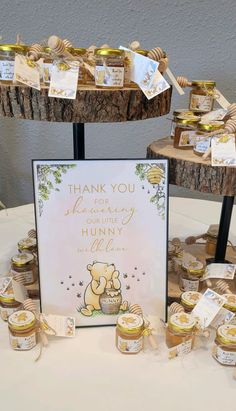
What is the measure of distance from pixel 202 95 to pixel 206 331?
1.92 feet

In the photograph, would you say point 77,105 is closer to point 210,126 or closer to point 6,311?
point 210,126

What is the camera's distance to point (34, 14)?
1628mm

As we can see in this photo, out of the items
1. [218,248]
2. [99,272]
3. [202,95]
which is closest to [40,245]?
[99,272]

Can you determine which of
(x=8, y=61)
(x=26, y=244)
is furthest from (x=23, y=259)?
(x=8, y=61)

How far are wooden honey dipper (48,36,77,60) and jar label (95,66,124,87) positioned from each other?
0.07m

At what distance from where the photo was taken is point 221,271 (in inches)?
35.2

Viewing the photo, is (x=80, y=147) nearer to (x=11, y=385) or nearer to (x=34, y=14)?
(x=11, y=385)

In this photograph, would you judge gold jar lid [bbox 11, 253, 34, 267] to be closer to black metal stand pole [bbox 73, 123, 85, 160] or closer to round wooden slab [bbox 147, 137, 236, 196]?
black metal stand pole [bbox 73, 123, 85, 160]

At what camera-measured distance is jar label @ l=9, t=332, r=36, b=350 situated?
72 cm

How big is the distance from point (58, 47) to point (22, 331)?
0.54m

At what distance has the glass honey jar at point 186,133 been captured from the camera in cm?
91

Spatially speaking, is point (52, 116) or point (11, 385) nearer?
point (11, 385)

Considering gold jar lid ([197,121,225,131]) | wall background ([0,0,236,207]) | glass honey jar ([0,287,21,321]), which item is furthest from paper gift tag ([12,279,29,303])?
wall background ([0,0,236,207])

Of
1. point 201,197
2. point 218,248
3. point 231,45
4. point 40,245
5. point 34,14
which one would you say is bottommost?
point 201,197
